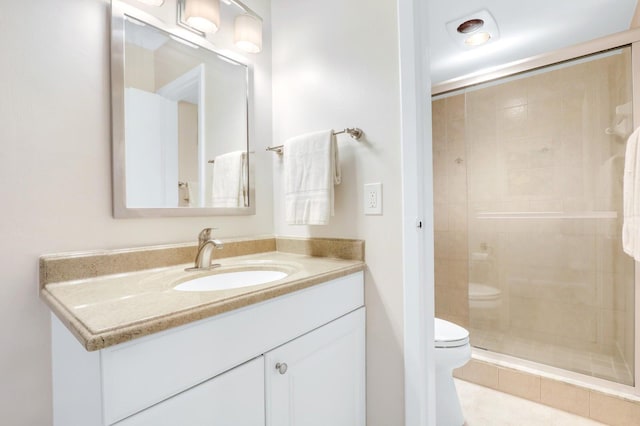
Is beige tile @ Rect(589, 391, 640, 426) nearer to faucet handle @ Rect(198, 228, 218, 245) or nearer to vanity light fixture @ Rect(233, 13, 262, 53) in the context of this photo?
faucet handle @ Rect(198, 228, 218, 245)

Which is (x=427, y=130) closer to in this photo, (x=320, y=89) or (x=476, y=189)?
(x=320, y=89)

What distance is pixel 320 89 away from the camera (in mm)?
1345

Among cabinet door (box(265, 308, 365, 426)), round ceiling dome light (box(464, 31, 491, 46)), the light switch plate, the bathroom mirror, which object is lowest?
cabinet door (box(265, 308, 365, 426))

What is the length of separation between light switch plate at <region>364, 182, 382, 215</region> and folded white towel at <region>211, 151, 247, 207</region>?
594 millimetres

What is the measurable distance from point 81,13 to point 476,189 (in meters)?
2.55

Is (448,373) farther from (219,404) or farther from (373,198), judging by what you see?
(219,404)

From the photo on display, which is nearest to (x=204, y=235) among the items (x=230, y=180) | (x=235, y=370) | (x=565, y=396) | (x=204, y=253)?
(x=204, y=253)

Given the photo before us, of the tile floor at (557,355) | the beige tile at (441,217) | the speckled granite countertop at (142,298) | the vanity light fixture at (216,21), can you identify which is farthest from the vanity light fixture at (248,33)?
the tile floor at (557,355)

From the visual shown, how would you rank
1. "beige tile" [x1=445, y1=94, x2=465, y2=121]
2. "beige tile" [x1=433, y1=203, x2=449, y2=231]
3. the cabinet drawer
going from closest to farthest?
the cabinet drawer, "beige tile" [x1=445, y1=94, x2=465, y2=121], "beige tile" [x1=433, y1=203, x2=449, y2=231]

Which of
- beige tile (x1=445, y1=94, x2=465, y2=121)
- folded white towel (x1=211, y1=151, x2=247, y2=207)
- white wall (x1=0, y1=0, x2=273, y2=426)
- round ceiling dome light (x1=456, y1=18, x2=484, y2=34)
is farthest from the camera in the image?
beige tile (x1=445, y1=94, x2=465, y2=121)

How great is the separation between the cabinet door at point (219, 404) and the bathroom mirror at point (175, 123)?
669mm

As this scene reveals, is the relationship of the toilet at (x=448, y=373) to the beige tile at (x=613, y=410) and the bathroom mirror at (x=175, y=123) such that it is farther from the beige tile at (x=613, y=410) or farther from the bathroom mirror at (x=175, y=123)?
the bathroom mirror at (x=175, y=123)

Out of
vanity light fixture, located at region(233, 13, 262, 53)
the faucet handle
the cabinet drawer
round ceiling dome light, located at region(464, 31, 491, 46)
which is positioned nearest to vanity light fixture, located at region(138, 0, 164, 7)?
vanity light fixture, located at region(233, 13, 262, 53)

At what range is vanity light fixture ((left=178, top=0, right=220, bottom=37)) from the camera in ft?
3.91
